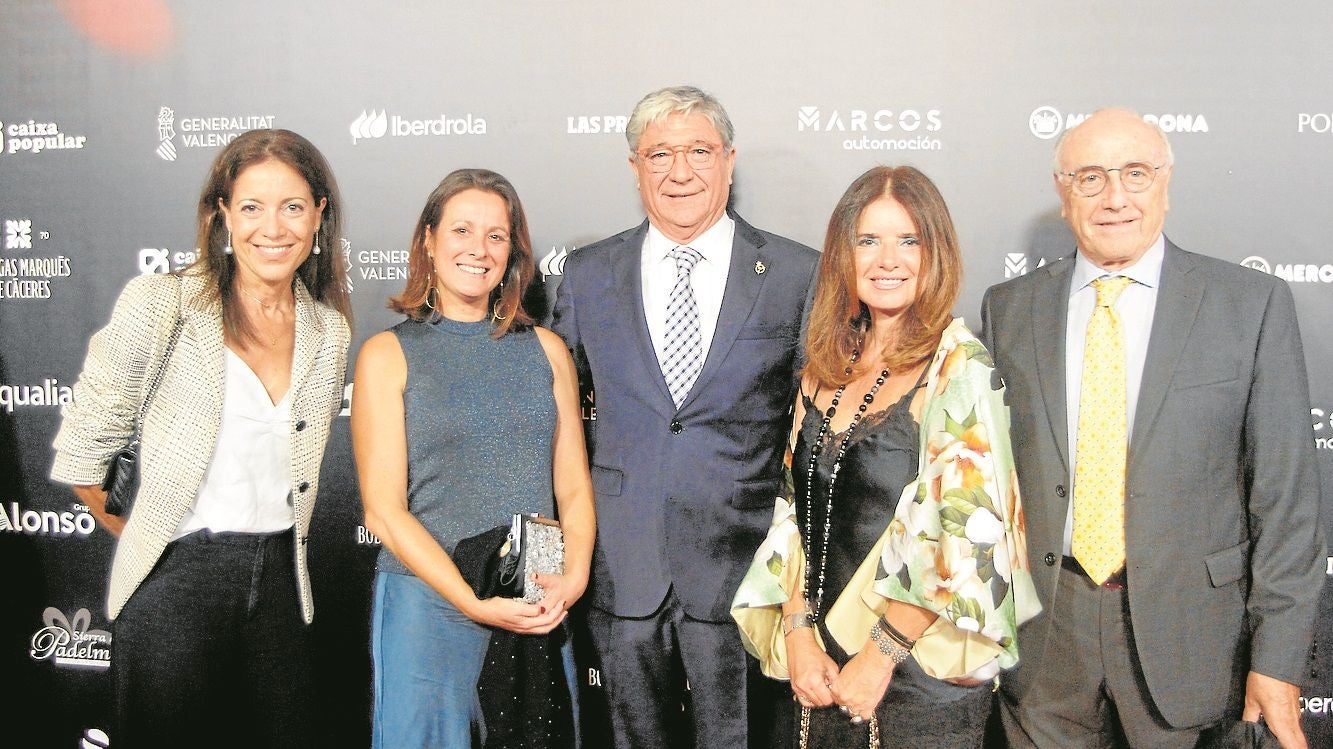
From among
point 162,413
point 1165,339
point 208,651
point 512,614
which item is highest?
point 1165,339

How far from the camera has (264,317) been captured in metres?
2.66

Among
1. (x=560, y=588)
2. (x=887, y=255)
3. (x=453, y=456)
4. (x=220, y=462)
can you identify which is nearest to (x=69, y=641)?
(x=220, y=462)

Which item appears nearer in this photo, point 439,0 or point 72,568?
point 439,0

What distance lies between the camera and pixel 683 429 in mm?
2613

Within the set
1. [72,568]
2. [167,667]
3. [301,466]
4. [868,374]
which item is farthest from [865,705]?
[72,568]

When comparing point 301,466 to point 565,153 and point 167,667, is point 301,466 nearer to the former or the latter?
point 167,667

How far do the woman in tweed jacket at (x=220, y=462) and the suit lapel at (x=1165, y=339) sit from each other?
2.06 meters

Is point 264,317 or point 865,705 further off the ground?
point 264,317

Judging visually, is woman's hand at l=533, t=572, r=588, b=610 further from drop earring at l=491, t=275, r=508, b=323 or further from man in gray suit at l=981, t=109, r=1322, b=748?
man in gray suit at l=981, t=109, r=1322, b=748

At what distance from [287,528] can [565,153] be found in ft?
5.17

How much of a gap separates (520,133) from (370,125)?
0.55m

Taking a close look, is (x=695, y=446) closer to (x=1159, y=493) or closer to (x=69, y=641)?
(x=1159, y=493)

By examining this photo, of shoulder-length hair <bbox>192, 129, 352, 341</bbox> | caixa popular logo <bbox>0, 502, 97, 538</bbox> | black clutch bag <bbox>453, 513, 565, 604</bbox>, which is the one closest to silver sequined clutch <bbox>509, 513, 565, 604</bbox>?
black clutch bag <bbox>453, 513, 565, 604</bbox>

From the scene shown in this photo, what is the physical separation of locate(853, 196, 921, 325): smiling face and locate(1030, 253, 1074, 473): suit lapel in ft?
1.33
